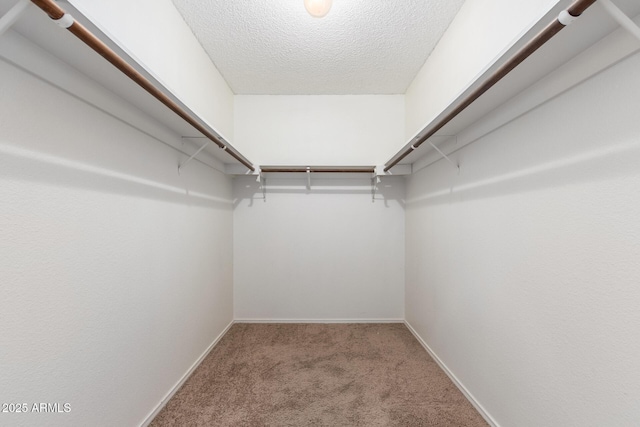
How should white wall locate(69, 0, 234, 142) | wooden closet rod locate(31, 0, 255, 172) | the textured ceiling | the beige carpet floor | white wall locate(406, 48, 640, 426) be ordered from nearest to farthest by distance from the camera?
wooden closet rod locate(31, 0, 255, 172) → white wall locate(406, 48, 640, 426) → white wall locate(69, 0, 234, 142) → the beige carpet floor → the textured ceiling

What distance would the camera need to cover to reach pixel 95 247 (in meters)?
1.15

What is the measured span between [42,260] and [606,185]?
78.7 inches

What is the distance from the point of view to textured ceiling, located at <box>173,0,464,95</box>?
5.84 feet

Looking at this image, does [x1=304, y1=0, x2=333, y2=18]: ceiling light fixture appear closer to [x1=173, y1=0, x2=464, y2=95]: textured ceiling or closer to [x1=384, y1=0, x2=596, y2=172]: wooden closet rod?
[x1=173, y1=0, x2=464, y2=95]: textured ceiling

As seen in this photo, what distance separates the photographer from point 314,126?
119 inches

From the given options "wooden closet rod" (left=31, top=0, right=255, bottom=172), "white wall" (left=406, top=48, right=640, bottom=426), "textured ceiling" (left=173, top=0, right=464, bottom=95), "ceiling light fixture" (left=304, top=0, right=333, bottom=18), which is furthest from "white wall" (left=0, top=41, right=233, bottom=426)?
"white wall" (left=406, top=48, right=640, bottom=426)

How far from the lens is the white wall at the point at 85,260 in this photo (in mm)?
852

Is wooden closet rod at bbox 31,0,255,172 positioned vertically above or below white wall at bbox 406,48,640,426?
above

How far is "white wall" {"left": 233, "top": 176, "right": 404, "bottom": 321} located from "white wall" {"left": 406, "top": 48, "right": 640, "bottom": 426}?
3.86 feet

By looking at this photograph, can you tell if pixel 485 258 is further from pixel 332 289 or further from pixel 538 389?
pixel 332 289

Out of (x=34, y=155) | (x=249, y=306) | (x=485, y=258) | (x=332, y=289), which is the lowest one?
(x=249, y=306)

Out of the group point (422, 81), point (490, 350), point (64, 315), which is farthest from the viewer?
point (422, 81)

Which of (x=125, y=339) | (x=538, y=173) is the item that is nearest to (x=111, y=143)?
(x=125, y=339)

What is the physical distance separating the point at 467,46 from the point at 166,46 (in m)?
1.96
